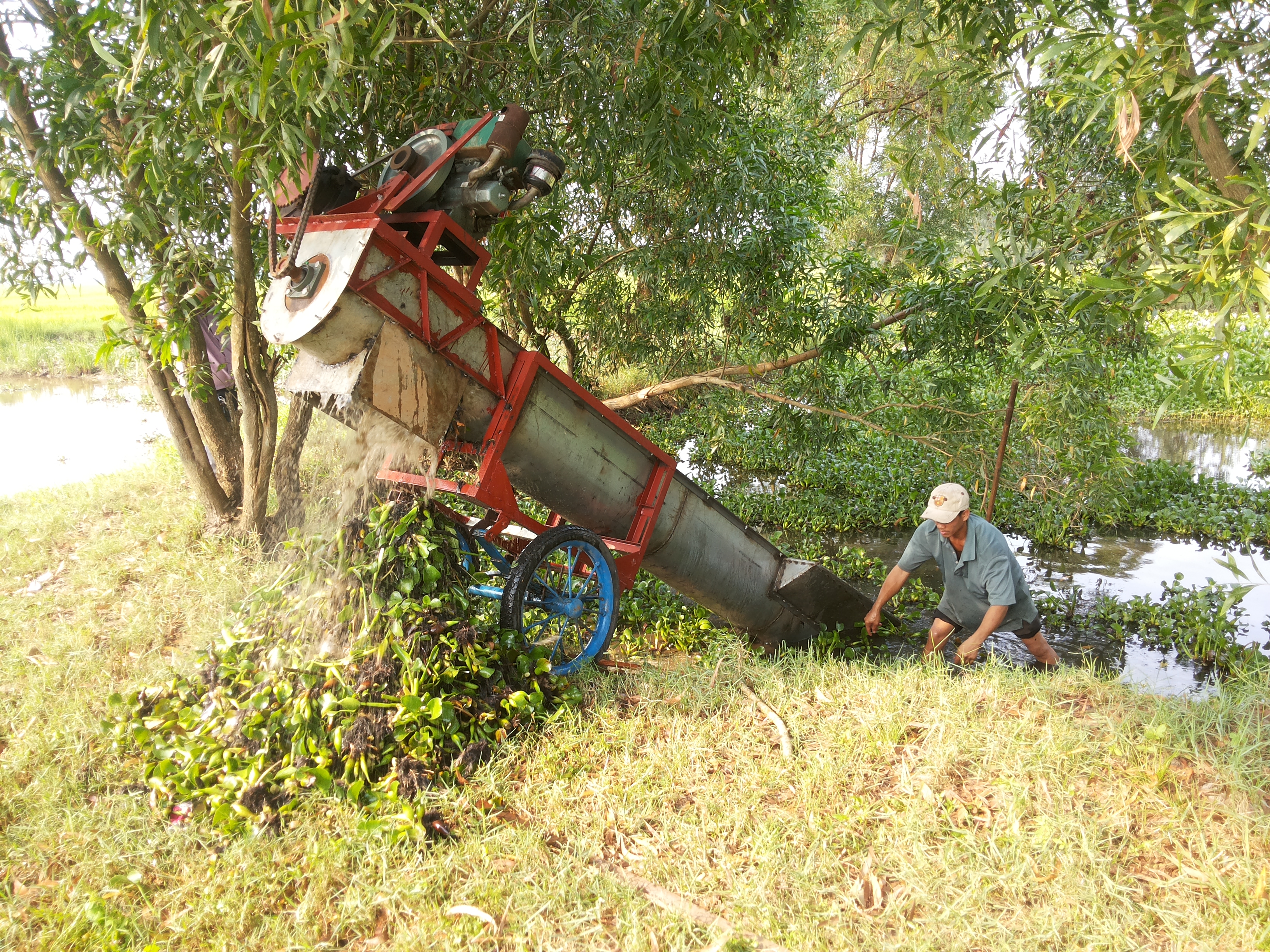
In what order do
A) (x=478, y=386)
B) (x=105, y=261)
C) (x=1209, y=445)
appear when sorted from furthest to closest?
1. (x=1209, y=445)
2. (x=105, y=261)
3. (x=478, y=386)

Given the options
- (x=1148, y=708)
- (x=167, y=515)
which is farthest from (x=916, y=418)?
(x=167, y=515)

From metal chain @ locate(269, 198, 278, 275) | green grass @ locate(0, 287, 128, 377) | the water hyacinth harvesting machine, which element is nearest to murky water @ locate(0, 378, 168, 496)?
green grass @ locate(0, 287, 128, 377)

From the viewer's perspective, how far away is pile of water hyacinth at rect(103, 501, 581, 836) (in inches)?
126

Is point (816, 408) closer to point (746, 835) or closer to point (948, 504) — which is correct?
point (948, 504)

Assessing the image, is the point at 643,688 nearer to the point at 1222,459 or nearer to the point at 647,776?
the point at 647,776

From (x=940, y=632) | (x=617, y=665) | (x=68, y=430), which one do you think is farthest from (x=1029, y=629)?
(x=68, y=430)

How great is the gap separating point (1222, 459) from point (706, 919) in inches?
455

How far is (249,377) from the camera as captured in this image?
5906 mm

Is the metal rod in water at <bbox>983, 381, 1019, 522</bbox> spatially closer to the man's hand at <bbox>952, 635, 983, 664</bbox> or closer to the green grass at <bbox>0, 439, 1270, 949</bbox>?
the man's hand at <bbox>952, 635, 983, 664</bbox>

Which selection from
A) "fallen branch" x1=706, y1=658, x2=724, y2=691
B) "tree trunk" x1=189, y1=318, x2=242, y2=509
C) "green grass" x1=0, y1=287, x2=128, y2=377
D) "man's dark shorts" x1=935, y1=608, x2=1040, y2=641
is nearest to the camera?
"fallen branch" x1=706, y1=658, x2=724, y2=691

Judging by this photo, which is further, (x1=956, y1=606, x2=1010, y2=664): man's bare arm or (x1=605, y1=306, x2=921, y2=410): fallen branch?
(x1=605, y1=306, x2=921, y2=410): fallen branch

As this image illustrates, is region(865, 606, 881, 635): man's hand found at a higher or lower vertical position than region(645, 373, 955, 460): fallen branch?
lower

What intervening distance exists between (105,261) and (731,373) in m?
4.60

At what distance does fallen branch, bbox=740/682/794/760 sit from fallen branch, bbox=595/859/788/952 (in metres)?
0.87
